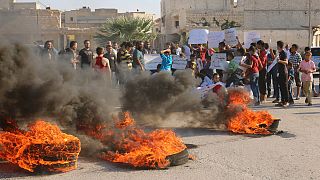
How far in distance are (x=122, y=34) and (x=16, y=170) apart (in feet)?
111

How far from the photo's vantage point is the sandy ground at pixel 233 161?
564 centimetres

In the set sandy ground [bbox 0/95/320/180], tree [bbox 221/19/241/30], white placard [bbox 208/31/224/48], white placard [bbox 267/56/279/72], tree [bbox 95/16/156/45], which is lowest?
sandy ground [bbox 0/95/320/180]

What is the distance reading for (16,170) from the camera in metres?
5.82

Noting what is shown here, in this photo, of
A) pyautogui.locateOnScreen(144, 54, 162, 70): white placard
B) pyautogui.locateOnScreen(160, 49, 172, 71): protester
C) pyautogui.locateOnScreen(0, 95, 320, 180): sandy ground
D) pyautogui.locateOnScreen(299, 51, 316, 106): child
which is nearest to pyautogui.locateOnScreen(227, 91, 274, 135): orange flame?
pyautogui.locateOnScreen(0, 95, 320, 180): sandy ground

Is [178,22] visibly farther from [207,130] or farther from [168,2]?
[207,130]

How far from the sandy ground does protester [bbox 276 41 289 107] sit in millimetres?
3208

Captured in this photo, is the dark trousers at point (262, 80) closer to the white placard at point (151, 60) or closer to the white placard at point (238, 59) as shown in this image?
the white placard at point (238, 59)

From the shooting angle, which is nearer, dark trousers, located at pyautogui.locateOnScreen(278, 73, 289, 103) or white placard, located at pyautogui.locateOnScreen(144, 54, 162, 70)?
dark trousers, located at pyautogui.locateOnScreen(278, 73, 289, 103)

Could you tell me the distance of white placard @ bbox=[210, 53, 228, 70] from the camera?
492 inches

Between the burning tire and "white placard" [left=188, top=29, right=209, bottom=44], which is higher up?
Answer: "white placard" [left=188, top=29, right=209, bottom=44]

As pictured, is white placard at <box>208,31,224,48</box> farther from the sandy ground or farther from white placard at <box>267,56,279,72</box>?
the sandy ground

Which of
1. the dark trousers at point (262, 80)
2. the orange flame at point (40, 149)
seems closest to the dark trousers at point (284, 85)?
the dark trousers at point (262, 80)

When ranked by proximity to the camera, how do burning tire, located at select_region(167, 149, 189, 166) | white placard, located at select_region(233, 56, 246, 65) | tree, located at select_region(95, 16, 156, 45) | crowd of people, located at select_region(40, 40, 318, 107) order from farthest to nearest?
tree, located at select_region(95, 16, 156, 45), white placard, located at select_region(233, 56, 246, 65), crowd of people, located at select_region(40, 40, 318, 107), burning tire, located at select_region(167, 149, 189, 166)

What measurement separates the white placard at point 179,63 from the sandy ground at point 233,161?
5363 mm
